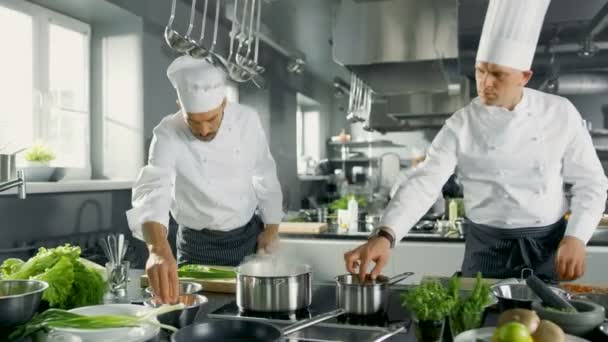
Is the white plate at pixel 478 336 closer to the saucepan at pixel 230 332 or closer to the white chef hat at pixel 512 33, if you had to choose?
the saucepan at pixel 230 332

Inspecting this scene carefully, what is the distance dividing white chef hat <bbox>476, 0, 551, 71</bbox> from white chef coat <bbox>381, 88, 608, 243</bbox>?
0.54ft

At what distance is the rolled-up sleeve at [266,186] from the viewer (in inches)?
87.2

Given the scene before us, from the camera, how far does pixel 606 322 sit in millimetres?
1091

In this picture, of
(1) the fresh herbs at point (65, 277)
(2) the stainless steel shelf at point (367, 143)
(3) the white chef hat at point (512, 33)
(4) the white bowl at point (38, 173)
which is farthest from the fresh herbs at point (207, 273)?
(2) the stainless steel shelf at point (367, 143)

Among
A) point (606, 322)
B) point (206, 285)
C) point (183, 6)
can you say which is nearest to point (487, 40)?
point (606, 322)

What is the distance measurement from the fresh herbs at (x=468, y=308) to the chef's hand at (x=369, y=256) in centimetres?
31

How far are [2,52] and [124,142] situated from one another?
98cm

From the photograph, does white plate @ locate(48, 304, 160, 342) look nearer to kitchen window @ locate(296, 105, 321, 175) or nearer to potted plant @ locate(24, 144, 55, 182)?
potted plant @ locate(24, 144, 55, 182)

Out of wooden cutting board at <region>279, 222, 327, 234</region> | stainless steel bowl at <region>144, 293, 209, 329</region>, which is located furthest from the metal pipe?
stainless steel bowl at <region>144, 293, 209, 329</region>

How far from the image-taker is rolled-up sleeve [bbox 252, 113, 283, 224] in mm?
2215

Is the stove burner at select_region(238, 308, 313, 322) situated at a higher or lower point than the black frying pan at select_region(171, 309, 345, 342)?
lower

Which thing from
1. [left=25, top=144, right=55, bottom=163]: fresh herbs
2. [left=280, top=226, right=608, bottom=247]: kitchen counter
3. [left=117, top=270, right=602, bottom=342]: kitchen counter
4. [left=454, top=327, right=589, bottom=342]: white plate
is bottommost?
[left=280, top=226, right=608, bottom=247]: kitchen counter

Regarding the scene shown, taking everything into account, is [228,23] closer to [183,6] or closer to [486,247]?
[183,6]

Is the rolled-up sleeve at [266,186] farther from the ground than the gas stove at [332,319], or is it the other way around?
the rolled-up sleeve at [266,186]
